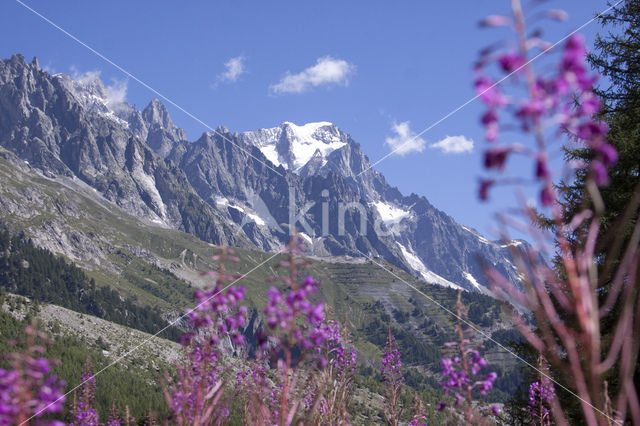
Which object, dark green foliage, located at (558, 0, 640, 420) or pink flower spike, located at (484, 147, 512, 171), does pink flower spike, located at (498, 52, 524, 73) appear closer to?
pink flower spike, located at (484, 147, 512, 171)

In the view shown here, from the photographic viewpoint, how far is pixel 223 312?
4227 mm

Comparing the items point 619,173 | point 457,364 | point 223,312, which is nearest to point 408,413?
point 457,364

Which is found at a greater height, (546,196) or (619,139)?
(619,139)

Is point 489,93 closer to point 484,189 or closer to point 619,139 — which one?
point 484,189

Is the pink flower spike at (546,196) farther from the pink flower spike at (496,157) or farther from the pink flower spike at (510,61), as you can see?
the pink flower spike at (510,61)

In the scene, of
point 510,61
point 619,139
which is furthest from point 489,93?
point 619,139

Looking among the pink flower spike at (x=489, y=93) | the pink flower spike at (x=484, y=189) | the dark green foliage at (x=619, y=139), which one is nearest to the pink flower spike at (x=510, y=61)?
the pink flower spike at (x=489, y=93)

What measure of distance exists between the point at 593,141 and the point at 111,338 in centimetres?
18702

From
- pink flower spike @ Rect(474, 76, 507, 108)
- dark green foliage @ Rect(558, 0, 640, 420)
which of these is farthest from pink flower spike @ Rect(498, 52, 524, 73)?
dark green foliage @ Rect(558, 0, 640, 420)

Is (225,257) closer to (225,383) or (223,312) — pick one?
(223,312)

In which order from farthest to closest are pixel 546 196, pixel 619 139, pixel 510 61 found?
pixel 619 139 < pixel 510 61 < pixel 546 196

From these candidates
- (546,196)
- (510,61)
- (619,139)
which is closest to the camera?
(546,196)

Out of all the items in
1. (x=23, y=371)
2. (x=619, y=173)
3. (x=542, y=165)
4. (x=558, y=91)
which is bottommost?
(x=23, y=371)

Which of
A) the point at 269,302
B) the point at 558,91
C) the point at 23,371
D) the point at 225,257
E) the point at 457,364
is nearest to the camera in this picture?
the point at 558,91
